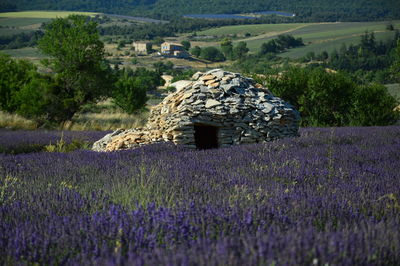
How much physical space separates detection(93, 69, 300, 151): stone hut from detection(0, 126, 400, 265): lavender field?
3289 mm

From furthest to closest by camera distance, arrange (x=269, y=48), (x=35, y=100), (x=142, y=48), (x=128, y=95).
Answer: (x=142, y=48)
(x=269, y=48)
(x=128, y=95)
(x=35, y=100)

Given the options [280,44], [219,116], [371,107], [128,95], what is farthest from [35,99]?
[280,44]

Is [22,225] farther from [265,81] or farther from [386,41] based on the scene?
[386,41]

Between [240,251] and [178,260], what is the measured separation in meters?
0.34

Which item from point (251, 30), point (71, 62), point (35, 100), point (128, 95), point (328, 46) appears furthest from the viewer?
point (251, 30)

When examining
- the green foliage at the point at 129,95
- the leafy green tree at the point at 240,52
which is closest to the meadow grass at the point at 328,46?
the leafy green tree at the point at 240,52

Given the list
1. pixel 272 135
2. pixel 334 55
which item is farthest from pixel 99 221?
pixel 334 55

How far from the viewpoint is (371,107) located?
18297 millimetres

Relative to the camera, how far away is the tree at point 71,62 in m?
20.2

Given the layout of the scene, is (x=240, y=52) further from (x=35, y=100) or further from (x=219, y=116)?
(x=219, y=116)

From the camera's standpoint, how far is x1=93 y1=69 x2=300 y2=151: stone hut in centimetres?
880

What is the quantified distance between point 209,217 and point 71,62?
19718 millimetres

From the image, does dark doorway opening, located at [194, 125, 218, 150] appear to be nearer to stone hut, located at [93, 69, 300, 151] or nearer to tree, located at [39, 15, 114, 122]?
stone hut, located at [93, 69, 300, 151]

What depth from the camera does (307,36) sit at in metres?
127
